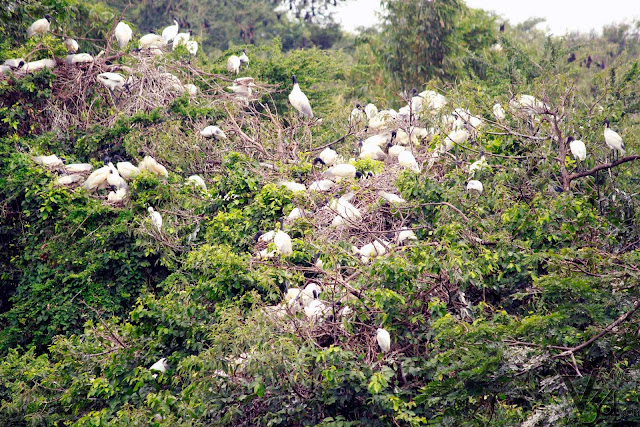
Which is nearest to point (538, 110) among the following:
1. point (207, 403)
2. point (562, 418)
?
point (562, 418)

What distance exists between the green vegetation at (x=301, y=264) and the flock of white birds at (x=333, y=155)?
0.06 meters

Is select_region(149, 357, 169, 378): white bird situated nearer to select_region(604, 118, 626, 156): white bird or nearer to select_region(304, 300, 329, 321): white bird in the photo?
select_region(304, 300, 329, 321): white bird

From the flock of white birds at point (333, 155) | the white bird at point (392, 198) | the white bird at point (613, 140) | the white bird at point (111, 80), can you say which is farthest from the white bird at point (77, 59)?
the white bird at point (613, 140)

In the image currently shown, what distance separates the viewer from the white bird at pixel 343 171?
561cm

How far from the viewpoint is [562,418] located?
2.90 metres

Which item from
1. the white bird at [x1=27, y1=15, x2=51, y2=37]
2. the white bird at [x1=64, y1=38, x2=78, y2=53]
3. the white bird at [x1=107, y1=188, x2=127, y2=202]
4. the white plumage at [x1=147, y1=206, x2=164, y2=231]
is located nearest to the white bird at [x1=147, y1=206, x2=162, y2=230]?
the white plumage at [x1=147, y1=206, x2=164, y2=231]

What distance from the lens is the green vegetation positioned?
3.26m

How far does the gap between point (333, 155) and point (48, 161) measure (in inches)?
94.8

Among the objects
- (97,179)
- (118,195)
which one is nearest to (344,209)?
(118,195)

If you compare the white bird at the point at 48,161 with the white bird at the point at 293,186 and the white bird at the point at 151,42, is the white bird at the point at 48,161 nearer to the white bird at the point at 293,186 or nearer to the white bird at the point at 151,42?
the white bird at the point at 151,42

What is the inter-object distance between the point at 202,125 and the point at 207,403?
143 inches

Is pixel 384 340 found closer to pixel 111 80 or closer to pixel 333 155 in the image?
pixel 333 155

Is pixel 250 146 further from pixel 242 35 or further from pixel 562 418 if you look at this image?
pixel 242 35

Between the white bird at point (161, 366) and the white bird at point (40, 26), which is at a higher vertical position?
the white bird at point (40, 26)
